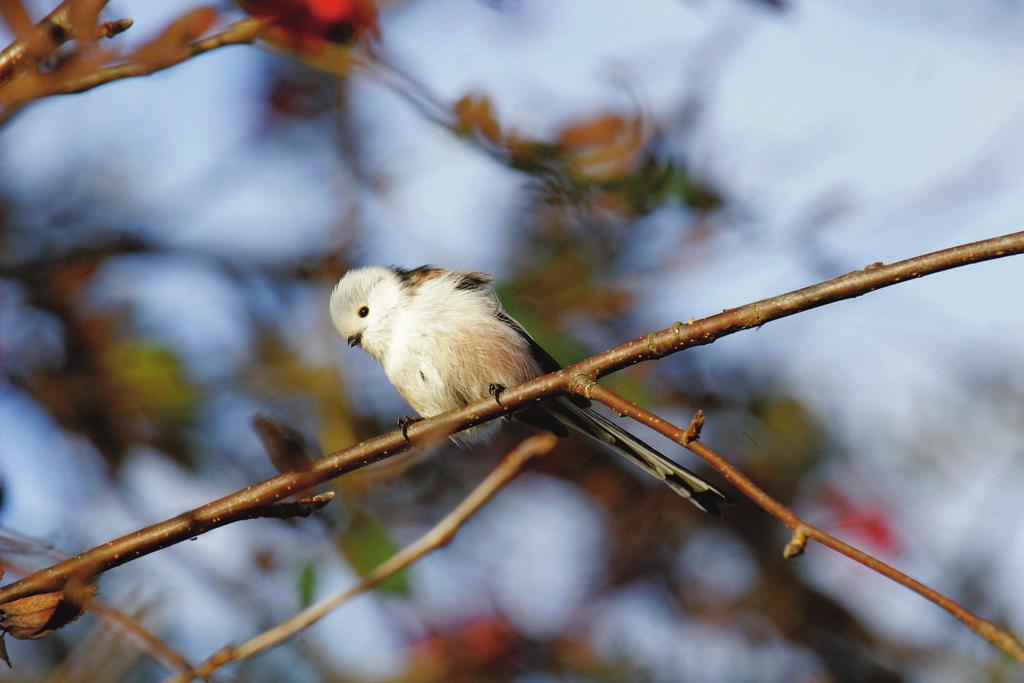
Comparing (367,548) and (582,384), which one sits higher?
(582,384)

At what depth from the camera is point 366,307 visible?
3646mm

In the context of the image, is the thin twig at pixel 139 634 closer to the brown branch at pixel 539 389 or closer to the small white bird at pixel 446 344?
the brown branch at pixel 539 389

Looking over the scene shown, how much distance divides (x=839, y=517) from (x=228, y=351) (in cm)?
299

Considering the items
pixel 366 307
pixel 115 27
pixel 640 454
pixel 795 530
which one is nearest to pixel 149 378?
pixel 366 307

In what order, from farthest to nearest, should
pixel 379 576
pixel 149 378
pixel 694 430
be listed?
1. pixel 149 378
2. pixel 379 576
3. pixel 694 430

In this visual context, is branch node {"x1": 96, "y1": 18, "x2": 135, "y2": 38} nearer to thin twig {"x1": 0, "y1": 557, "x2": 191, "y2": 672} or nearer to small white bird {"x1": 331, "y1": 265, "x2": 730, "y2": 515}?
thin twig {"x1": 0, "y1": 557, "x2": 191, "y2": 672}

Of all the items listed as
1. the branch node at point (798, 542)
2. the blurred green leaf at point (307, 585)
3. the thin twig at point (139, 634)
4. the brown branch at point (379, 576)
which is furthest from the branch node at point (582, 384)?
the blurred green leaf at point (307, 585)

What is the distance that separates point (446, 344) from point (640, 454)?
30.6 inches

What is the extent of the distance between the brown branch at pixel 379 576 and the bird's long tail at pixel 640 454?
80cm

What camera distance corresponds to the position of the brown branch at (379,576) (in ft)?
5.96

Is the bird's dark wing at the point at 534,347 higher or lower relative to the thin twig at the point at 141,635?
higher

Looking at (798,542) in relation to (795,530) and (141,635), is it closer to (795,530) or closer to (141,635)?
(795,530)

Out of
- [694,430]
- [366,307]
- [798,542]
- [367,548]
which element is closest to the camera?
[798,542]

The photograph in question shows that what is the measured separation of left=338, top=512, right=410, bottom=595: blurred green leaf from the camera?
313 cm
